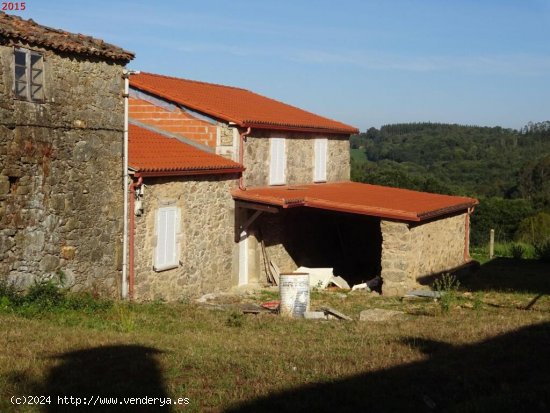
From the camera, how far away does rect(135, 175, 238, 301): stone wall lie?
47.2 feet

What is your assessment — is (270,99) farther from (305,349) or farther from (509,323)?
(305,349)

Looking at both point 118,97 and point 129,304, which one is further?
point 118,97

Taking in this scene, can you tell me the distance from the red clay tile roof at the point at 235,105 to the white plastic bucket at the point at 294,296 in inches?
231

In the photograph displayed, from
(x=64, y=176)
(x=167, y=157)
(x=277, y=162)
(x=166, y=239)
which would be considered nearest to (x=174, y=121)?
(x=277, y=162)

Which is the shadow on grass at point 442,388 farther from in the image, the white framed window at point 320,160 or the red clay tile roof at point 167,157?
the white framed window at point 320,160

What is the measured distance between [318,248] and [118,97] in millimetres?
9721

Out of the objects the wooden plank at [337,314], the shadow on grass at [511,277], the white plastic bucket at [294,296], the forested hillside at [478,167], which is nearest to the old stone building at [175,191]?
the shadow on grass at [511,277]

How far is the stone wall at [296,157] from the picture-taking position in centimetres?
1861

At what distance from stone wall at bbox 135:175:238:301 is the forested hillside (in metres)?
16.8

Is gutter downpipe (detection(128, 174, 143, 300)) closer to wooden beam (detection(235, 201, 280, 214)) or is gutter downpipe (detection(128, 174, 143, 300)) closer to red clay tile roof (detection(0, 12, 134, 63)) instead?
red clay tile roof (detection(0, 12, 134, 63))

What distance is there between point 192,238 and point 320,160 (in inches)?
291

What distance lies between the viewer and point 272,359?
26.4 ft

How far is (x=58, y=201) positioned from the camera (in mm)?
12258

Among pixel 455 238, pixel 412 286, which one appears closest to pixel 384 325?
pixel 412 286
